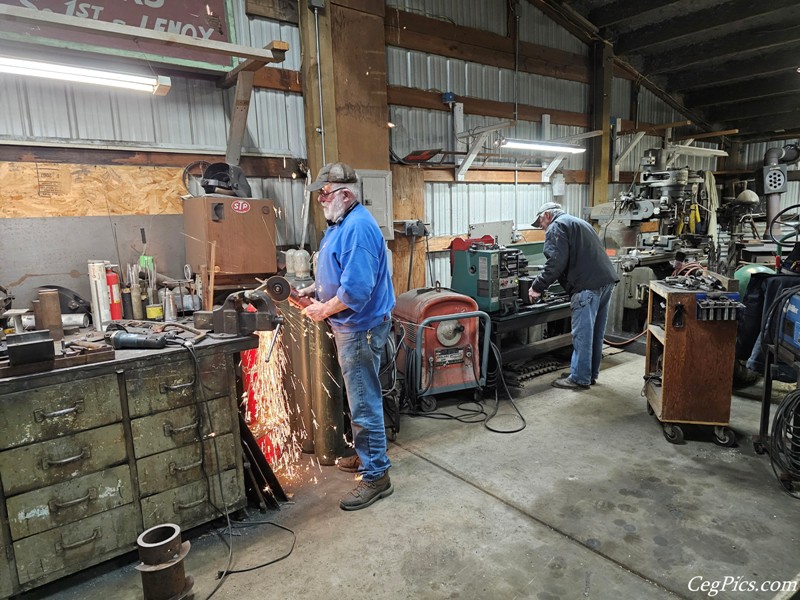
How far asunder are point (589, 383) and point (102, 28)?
13.4 feet

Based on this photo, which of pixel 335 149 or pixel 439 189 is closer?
pixel 335 149

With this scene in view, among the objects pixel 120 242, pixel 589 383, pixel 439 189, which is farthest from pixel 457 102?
pixel 120 242

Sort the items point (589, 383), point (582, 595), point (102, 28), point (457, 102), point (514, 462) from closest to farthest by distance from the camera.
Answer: point (582, 595)
point (102, 28)
point (514, 462)
point (589, 383)
point (457, 102)

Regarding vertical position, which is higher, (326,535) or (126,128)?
(126,128)

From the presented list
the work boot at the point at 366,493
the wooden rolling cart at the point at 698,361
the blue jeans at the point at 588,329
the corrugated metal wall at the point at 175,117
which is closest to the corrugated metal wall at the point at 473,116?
the corrugated metal wall at the point at 175,117

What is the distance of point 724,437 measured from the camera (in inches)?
121

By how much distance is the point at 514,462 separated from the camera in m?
2.94

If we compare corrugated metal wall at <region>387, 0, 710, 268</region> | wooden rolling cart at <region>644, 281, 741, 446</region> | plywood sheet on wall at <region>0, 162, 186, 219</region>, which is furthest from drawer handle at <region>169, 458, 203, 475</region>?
corrugated metal wall at <region>387, 0, 710, 268</region>

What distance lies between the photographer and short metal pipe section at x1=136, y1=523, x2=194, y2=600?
6.01 ft

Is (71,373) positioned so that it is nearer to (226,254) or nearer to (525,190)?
(226,254)

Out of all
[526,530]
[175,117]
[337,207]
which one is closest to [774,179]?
[526,530]

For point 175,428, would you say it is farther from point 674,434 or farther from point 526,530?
point 674,434

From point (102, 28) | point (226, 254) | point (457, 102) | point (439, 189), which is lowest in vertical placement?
point (226, 254)

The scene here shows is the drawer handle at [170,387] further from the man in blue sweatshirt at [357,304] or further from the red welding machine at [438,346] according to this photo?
the red welding machine at [438,346]
